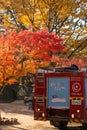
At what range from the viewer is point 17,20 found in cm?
3031

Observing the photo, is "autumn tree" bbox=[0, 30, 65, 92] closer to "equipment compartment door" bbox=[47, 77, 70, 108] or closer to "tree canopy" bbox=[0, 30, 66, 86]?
"tree canopy" bbox=[0, 30, 66, 86]

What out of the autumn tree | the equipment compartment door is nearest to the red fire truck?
the equipment compartment door

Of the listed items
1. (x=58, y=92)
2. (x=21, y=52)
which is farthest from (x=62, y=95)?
(x=21, y=52)

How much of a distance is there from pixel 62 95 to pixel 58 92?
236 millimetres

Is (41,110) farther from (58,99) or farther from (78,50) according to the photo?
(78,50)

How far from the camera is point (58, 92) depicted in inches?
634

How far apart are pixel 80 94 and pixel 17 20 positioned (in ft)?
52.4

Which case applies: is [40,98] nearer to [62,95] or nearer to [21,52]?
[62,95]

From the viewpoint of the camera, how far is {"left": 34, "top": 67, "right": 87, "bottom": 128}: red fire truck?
51.0 ft

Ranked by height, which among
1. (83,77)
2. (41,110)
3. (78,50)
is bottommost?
(41,110)

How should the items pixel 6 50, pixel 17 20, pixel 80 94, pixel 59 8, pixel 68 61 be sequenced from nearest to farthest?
1. pixel 80 94
2. pixel 6 50
3. pixel 68 61
4. pixel 59 8
5. pixel 17 20

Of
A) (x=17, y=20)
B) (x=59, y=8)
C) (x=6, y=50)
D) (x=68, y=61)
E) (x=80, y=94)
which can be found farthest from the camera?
(x=17, y=20)

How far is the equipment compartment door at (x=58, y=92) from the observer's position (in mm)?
15922

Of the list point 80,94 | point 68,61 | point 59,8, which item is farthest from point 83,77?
point 59,8
